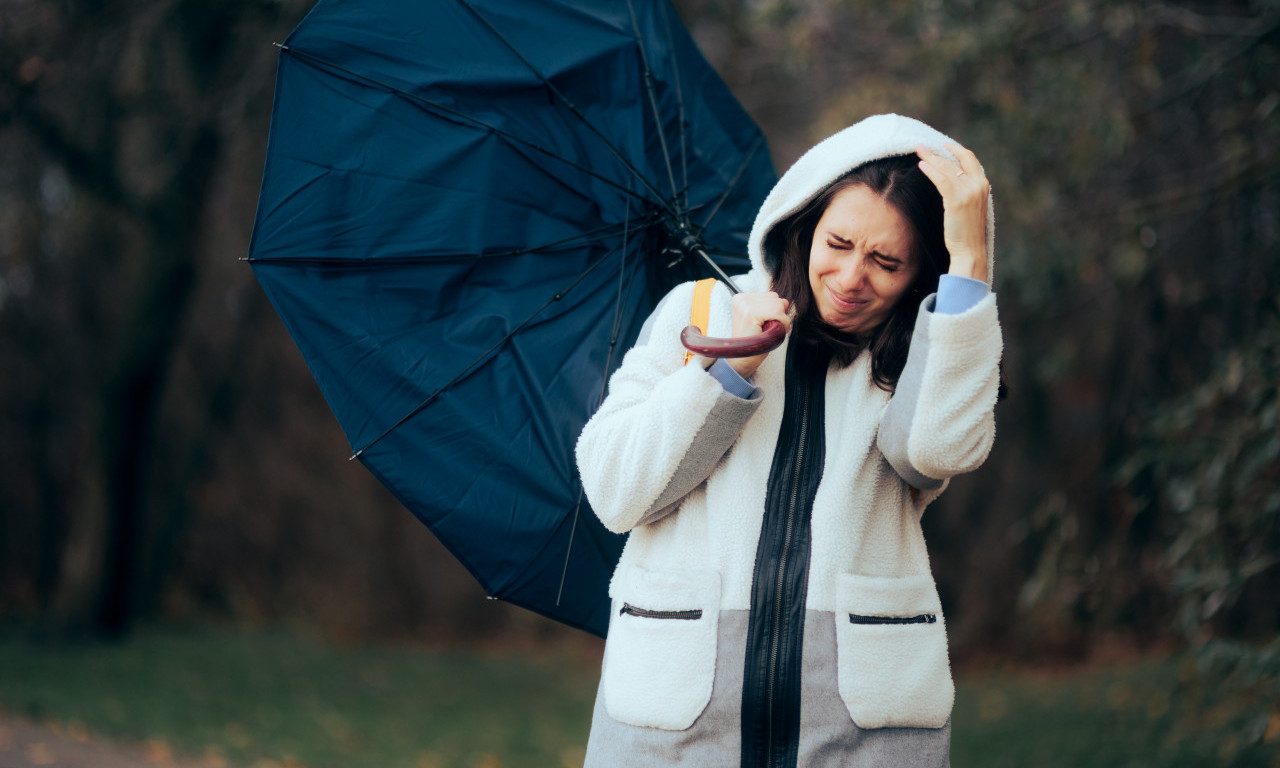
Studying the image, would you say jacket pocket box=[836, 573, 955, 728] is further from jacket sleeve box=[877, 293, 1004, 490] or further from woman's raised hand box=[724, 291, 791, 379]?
woman's raised hand box=[724, 291, 791, 379]

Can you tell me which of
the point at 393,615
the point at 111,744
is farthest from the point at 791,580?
the point at 393,615

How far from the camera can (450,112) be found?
2434 mm

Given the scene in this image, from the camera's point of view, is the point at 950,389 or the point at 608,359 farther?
the point at 608,359

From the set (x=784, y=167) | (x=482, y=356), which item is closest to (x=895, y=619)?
(x=482, y=356)

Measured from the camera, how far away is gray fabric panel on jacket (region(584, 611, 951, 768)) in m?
1.88

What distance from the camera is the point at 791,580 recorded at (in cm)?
191

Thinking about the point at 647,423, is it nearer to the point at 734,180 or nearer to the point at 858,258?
the point at 858,258

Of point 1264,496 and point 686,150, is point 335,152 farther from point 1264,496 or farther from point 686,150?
point 1264,496

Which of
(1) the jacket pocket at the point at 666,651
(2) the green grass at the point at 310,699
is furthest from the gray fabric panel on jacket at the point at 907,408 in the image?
Answer: (2) the green grass at the point at 310,699

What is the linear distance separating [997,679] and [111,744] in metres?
6.19

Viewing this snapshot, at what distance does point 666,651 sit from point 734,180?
1.33m

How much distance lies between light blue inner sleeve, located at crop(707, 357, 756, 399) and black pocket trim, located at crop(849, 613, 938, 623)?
0.41 meters

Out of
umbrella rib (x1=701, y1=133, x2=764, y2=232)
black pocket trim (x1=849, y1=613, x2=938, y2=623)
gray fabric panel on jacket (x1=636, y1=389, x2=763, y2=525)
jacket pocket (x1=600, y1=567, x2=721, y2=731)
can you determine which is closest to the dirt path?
umbrella rib (x1=701, y1=133, x2=764, y2=232)

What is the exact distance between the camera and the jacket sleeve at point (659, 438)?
6.19 feet
